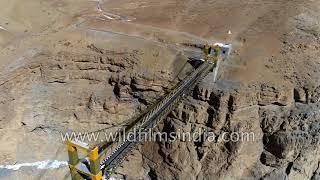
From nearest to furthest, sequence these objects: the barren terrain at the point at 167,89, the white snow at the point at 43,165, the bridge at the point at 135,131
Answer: the bridge at the point at 135,131 < the barren terrain at the point at 167,89 < the white snow at the point at 43,165

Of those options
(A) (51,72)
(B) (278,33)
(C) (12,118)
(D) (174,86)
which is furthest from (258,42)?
(C) (12,118)

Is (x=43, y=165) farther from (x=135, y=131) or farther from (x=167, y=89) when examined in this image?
(x=167, y=89)

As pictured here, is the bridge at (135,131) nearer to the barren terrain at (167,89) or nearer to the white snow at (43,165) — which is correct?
the barren terrain at (167,89)

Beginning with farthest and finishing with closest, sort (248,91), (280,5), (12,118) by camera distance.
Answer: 1. (280,5)
2. (12,118)
3. (248,91)

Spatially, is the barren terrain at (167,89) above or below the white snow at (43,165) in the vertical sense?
above

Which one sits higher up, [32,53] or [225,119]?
[32,53]

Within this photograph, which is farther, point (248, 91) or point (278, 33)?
point (278, 33)

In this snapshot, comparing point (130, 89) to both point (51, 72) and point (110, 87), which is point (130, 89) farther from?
point (51, 72)

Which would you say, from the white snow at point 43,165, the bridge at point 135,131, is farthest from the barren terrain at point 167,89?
the bridge at point 135,131

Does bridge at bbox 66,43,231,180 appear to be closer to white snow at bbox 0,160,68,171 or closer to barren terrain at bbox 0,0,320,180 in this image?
barren terrain at bbox 0,0,320,180
